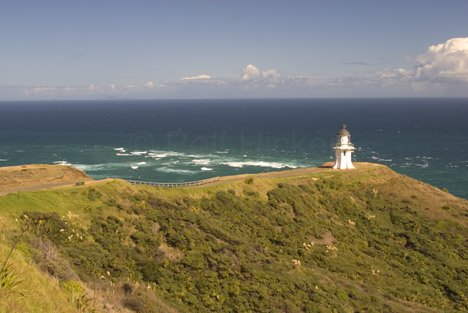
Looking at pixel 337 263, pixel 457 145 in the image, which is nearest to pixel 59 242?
pixel 337 263

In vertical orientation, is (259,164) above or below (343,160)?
below

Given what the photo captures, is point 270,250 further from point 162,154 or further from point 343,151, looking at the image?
point 162,154

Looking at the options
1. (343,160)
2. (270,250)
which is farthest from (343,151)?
(270,250)

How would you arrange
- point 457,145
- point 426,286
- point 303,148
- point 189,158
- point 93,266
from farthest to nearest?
point 457,145, point 303,148, point 189,158, point 426,286, point 93,266

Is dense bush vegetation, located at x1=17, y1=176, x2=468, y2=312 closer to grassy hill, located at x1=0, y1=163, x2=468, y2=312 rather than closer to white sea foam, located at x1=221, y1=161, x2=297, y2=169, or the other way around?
grassy hill, located at x1=0, y1=163, x2=468, y2=312

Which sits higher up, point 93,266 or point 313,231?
point 93,266

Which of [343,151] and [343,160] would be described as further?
[343,160]

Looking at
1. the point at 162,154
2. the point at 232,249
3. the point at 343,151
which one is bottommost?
the point at 162,154

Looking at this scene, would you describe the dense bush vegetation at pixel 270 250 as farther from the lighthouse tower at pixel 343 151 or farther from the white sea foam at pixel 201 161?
the white sea foam at pixel 201 161

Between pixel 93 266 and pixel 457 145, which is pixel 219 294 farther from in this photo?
pixel 457 145
